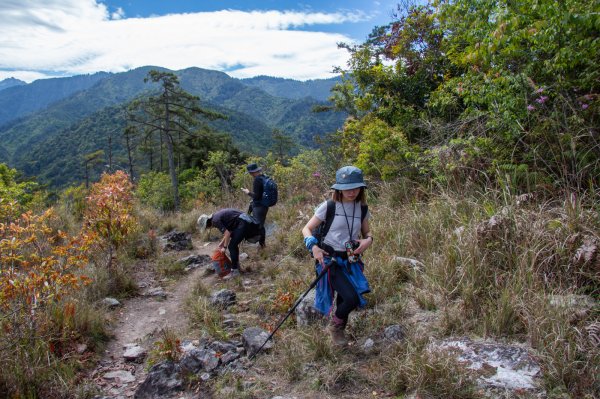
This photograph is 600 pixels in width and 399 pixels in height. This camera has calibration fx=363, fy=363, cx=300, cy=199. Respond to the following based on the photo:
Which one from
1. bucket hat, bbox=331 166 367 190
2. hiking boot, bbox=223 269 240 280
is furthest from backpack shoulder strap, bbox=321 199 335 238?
hiking boot, bbox=223 269 240 280

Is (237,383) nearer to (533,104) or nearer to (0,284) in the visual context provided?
(0,284)

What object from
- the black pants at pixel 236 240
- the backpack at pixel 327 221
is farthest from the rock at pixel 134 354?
the backpack at pixel 327 221

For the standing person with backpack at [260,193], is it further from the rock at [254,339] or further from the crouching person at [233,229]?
the rock at [254,339]

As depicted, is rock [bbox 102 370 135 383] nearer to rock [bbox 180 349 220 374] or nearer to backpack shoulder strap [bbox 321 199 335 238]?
rock [bbox 180 349 220 374]

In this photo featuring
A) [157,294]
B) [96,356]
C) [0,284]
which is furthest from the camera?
[157,294]

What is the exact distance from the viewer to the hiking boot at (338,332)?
11.4ft

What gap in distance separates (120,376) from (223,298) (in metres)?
1.65

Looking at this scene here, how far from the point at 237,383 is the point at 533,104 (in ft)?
15.3

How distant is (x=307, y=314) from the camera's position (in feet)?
13.4

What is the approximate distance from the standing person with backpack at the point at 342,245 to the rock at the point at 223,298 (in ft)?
6.59

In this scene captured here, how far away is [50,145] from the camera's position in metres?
108

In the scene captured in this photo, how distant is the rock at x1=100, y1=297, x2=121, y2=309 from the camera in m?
5.25

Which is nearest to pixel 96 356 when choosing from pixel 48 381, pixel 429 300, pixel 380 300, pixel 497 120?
pixel 48 381

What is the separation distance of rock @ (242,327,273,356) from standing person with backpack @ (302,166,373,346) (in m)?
0.74
